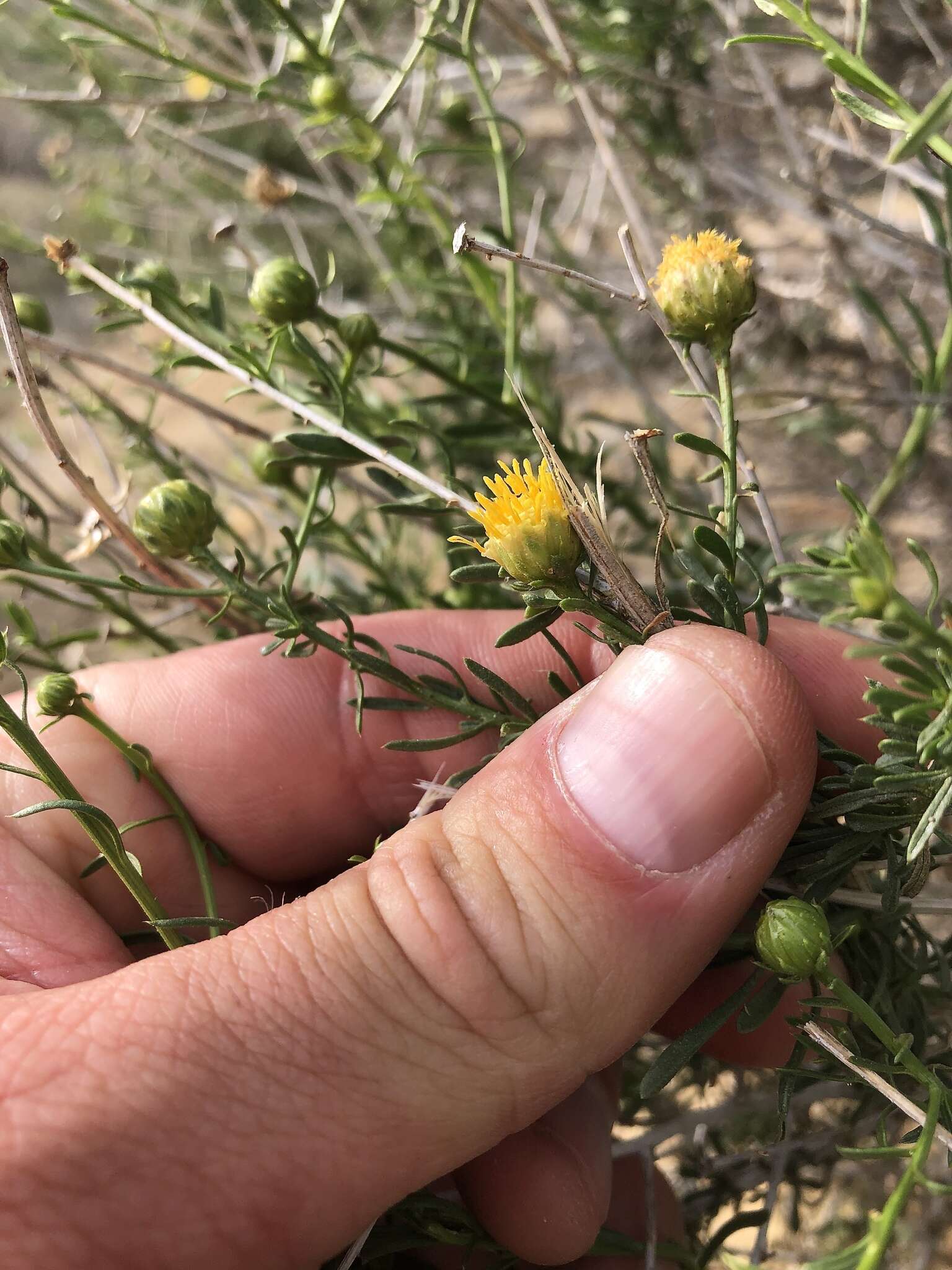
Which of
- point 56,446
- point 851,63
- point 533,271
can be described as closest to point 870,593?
point 851,63

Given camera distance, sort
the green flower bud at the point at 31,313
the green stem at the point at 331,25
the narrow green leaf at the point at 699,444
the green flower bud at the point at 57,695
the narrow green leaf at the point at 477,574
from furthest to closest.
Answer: the green flower bud at the point at 31,313 → the green stem at the point at 331,25 → the green flower bud at the point at 57,695 → the narrow green leaf at the point at 477,574 → the narrow green leaf at the point at 699,444

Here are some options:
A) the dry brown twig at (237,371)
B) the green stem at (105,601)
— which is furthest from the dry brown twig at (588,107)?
the green stem at (105,601)

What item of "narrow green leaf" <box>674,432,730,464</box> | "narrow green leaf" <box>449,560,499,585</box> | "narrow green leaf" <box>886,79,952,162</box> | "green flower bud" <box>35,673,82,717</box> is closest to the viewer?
"narrow green leaf" <box>886,79,952,162</box>

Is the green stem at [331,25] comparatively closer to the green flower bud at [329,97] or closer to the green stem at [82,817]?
the green flower bud at [329,97]

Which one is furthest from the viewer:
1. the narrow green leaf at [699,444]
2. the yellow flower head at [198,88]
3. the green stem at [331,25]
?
the yellow flower head at [198,88]

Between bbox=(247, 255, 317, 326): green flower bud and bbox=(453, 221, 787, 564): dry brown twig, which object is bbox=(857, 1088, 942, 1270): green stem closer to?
bbox=(453, 221, 787, 564): dry brown twig

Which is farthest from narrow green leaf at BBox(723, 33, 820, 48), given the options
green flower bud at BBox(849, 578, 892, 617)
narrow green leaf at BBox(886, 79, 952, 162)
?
green flower bud at BBox(849, 578, 892, 617)
